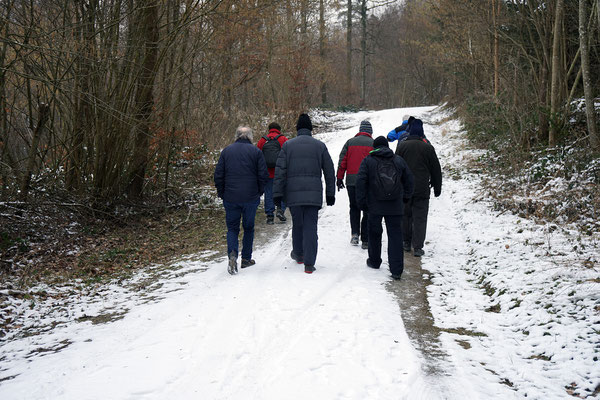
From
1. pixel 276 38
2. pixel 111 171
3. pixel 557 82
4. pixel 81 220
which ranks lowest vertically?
pixel 81 220

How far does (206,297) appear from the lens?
5.66 metres

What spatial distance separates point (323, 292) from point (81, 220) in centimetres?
601

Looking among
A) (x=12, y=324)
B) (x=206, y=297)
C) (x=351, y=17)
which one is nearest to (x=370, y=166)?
(x=206, y=297)

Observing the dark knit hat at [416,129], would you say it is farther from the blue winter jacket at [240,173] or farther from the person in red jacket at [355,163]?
the blue winter jacket at [240,173]

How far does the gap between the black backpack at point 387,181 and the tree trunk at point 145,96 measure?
5.42 meters

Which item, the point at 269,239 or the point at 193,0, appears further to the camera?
the point at 193,0

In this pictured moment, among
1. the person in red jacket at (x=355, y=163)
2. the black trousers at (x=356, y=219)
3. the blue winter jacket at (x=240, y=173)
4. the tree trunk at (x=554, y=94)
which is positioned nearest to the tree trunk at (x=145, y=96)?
the blue winter jacket at (x=240, y=173)

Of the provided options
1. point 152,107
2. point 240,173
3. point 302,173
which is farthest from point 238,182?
point 152,107

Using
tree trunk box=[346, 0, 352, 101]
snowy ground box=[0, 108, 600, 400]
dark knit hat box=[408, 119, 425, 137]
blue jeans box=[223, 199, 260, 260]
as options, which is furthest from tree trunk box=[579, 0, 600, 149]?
tree trunk box=[346, 0, 352, 101]

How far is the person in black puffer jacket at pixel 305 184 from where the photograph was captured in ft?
21.4

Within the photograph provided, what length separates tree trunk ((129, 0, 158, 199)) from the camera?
945 centimetres

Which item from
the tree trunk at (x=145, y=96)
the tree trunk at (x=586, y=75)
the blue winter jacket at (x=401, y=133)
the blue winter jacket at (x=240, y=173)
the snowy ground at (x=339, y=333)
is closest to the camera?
the snowy ground at (x=339, y=333)

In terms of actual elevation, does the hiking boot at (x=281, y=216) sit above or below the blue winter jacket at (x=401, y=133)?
below

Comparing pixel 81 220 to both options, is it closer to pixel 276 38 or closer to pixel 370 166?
pixel 370 166
